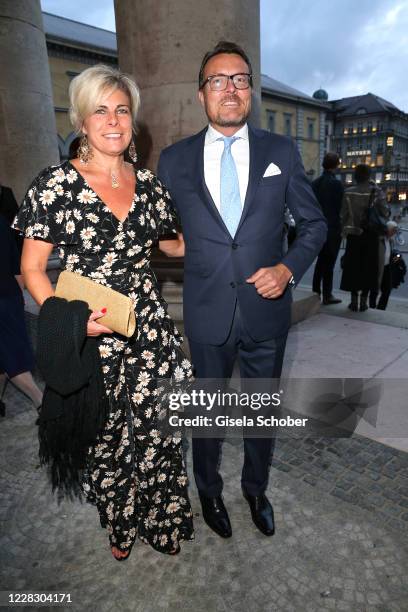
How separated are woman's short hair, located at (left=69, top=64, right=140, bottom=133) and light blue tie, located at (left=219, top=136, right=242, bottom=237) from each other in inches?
21.6

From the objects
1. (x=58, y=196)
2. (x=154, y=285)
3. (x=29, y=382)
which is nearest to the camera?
(x=58, y=196)

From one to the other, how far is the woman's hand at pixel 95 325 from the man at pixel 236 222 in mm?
631

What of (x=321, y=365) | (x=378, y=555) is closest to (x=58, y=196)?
(x=378, y=555)

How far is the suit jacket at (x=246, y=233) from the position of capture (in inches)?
76.6

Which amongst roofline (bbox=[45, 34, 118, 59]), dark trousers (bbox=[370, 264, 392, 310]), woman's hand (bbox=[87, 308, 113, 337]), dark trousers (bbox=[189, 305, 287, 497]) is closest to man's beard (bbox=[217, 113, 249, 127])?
dark trousers (bbox=[189, 305, 287, 497])

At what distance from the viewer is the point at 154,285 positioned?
2.01m

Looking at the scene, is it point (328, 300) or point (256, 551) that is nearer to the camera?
point (256, 551)

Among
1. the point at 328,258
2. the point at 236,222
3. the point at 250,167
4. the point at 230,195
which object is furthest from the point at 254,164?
the point at 328,258

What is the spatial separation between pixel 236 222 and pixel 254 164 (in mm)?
296

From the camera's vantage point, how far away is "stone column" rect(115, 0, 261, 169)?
365 cm

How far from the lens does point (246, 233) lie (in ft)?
6.36

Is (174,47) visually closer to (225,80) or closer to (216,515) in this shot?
(225,80)

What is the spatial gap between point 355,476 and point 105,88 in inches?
101

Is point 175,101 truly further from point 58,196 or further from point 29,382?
point 29,382
